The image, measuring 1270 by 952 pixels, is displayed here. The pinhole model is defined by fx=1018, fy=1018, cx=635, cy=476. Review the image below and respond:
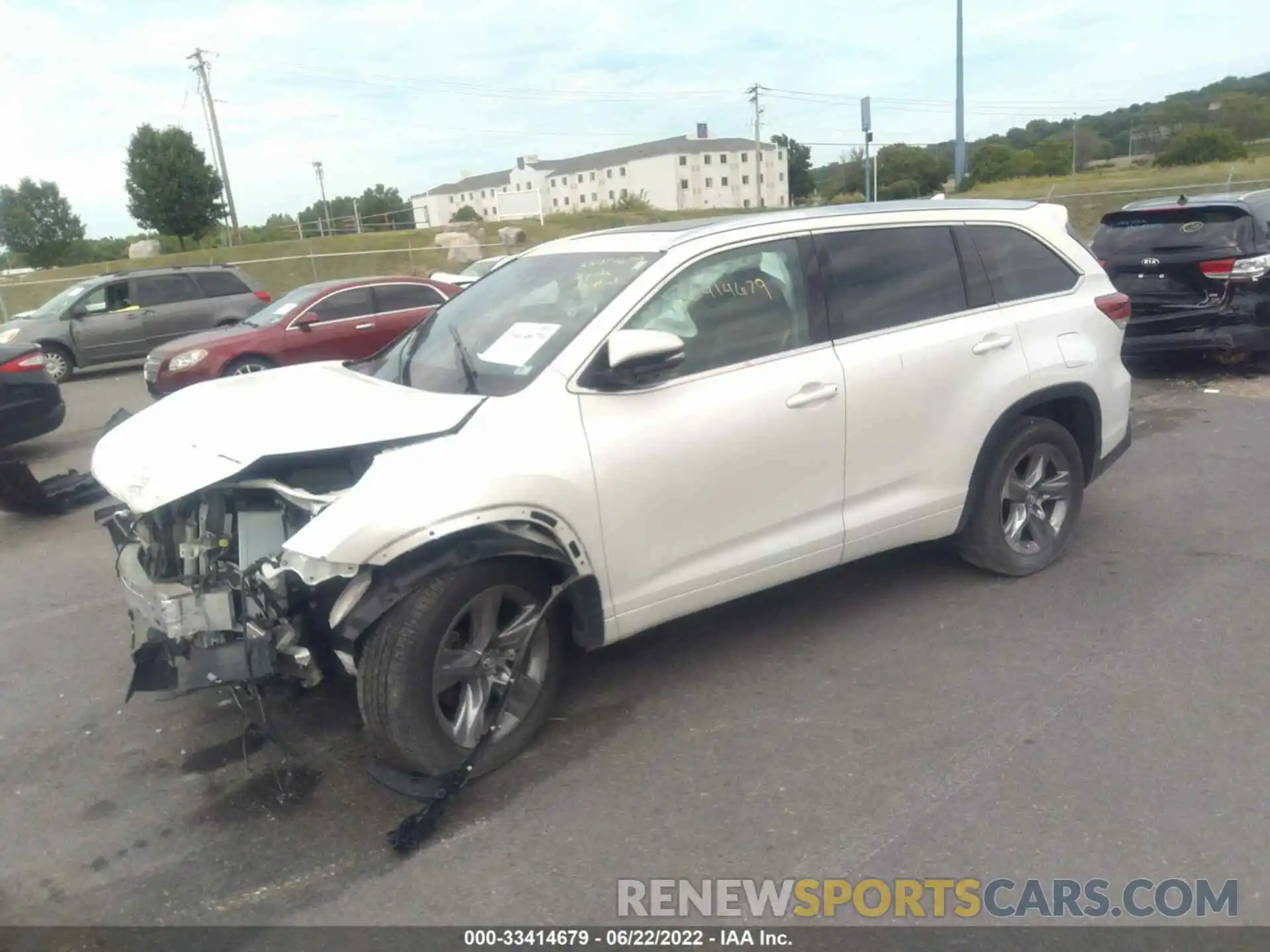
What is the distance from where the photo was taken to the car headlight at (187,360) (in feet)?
37.8

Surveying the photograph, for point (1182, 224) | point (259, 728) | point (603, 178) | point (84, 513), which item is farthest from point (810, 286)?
point (603, 178)

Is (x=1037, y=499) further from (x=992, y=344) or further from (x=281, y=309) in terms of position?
(x=281, y=309)

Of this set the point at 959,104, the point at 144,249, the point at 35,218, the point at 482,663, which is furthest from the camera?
the point at 35,218

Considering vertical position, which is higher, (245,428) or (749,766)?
(245,428)

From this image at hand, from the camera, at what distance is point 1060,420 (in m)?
5.15

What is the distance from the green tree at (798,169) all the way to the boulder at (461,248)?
143 ft

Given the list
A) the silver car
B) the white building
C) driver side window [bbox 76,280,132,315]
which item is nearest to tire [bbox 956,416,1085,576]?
the silver car

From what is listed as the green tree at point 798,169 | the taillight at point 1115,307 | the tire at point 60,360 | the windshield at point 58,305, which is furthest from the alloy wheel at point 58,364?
the green tree at point 798,169

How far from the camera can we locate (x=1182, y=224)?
9.22 meters

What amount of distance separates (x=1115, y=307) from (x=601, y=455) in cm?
308

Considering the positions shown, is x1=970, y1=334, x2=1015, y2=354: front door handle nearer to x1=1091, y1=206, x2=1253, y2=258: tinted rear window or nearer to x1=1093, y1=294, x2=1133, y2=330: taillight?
x1=1093, y1=294, x2=1133, y2=330: taillight

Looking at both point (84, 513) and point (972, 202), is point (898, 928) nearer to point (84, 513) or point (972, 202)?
point (972, 202)

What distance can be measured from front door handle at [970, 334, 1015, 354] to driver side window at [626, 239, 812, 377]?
91 cm

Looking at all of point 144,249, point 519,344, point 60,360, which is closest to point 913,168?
point 144,249
